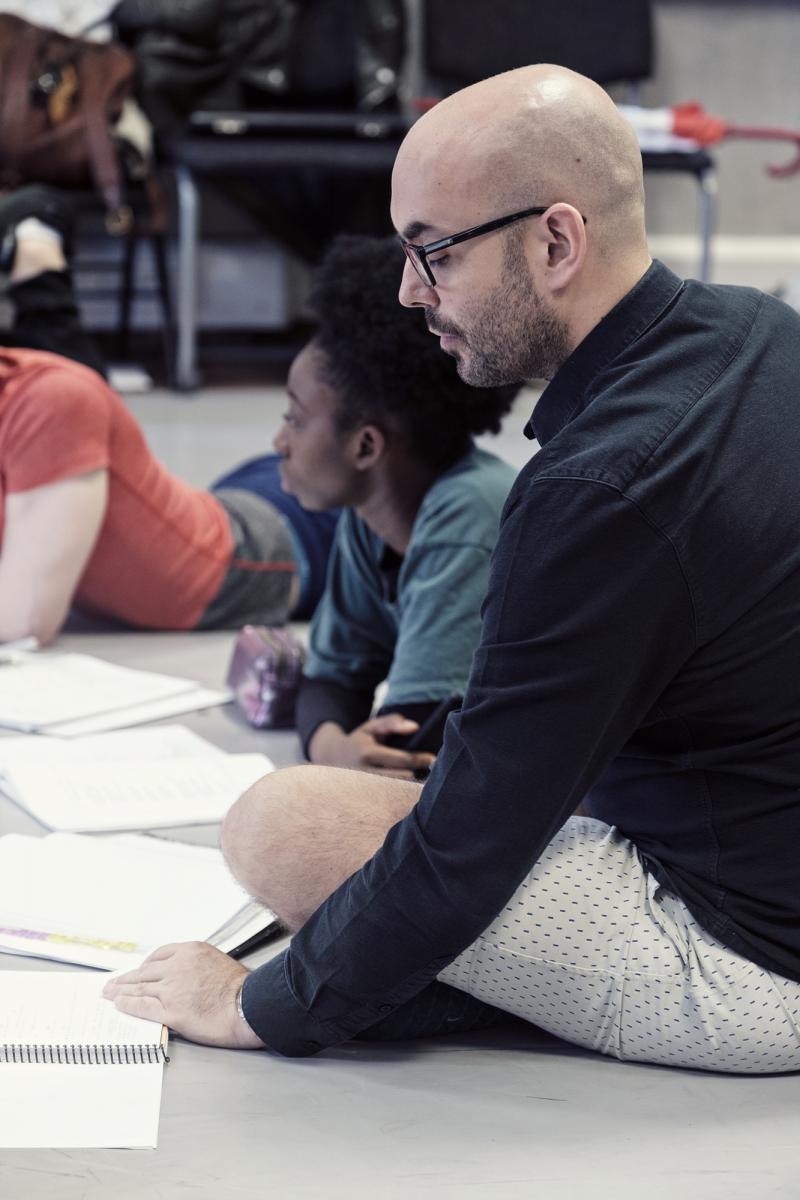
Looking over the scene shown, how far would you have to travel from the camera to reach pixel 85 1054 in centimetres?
126

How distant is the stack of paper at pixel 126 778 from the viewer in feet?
6.00

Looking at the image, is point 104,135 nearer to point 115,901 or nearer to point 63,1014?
point 115,901

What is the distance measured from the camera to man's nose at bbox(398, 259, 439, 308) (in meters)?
1.20

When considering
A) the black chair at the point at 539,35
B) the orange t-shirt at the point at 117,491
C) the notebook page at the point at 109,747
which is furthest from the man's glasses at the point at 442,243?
the black chair at the point at 539,35

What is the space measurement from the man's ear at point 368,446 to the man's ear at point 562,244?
796mm

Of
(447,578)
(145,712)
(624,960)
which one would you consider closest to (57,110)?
(145,712)

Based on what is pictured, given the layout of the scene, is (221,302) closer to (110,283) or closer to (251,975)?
(110,283)

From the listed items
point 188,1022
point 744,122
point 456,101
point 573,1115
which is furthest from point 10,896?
point 744,122

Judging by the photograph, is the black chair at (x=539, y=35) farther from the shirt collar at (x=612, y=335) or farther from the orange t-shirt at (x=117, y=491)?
the shirt collar at (x=612, y=335)

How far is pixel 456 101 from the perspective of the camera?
45.4 inches

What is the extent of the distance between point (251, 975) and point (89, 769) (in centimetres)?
76

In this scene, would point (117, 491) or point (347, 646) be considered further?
point (117, 491)

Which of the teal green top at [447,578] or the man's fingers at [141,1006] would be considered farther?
the teal green top at [447,578]

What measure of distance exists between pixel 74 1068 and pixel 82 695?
1077mm
